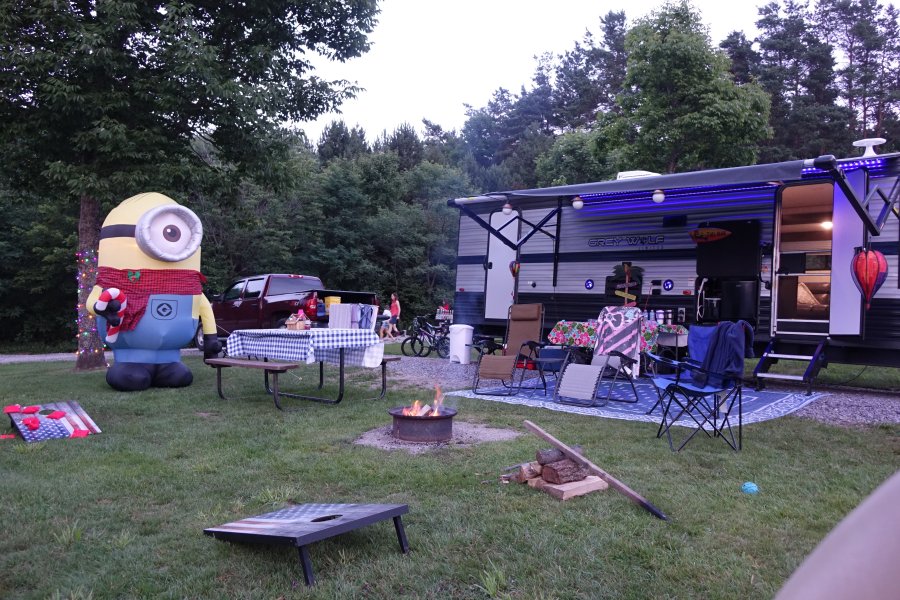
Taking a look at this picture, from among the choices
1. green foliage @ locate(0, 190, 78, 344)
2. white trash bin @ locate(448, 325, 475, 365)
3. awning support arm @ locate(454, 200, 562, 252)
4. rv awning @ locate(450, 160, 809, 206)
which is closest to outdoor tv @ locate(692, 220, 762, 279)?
rv awning @ locate(450, 160, 809, 206)

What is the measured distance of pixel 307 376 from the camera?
912 cm

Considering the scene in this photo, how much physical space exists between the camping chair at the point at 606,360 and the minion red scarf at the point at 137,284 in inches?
169

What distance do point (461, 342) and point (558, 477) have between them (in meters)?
7.05

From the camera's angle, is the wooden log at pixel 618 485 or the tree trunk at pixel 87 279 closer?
the wooden log at pixel 618 485

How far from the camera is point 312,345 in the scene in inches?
244

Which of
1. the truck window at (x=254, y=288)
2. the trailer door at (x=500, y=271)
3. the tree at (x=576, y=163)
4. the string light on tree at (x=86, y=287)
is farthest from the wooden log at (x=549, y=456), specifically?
the tree at (x=576, y=163)

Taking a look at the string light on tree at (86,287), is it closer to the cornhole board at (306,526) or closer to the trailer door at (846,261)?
the cornhole board at (306,526)

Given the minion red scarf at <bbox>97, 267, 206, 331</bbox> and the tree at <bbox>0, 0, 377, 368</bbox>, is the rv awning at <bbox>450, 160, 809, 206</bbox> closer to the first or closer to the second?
the tree at <bbox>0, 0, 377, 368</bbox>

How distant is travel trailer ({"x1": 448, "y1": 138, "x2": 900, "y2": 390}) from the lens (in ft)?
23.8

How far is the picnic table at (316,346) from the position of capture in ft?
20.5

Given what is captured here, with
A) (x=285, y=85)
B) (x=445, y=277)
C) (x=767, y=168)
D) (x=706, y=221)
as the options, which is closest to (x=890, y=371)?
(x=706, y=221)

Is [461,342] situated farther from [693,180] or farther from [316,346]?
[316,346]

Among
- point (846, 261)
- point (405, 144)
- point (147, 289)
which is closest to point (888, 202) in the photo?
Result: point (846, 261)

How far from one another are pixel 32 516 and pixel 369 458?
6.07ft
